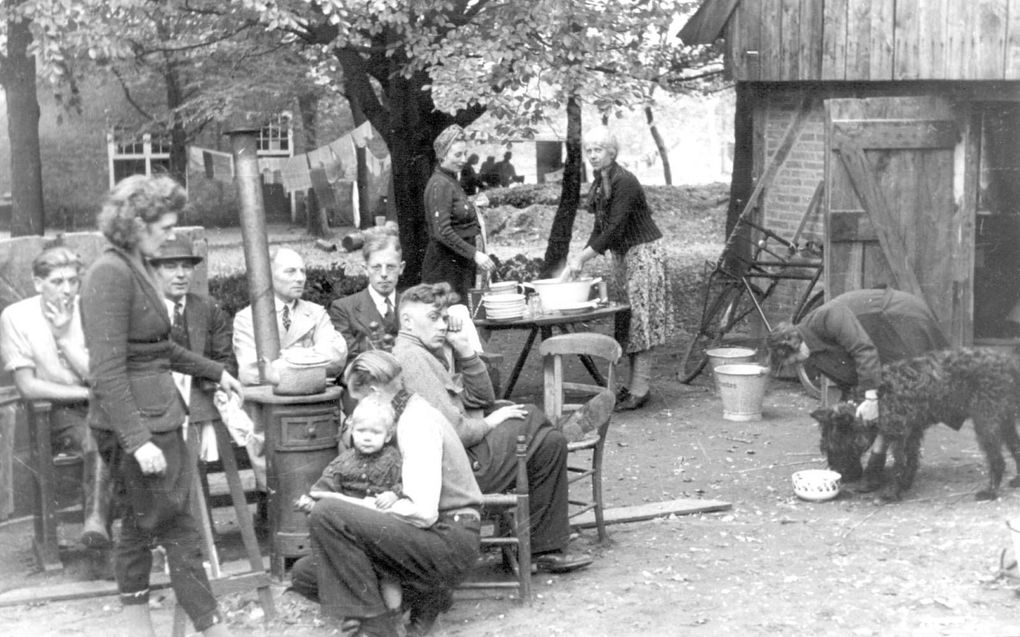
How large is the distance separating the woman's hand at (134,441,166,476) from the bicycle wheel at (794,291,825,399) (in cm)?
631

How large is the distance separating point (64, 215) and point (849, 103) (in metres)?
22.9

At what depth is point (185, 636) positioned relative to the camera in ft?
18.3

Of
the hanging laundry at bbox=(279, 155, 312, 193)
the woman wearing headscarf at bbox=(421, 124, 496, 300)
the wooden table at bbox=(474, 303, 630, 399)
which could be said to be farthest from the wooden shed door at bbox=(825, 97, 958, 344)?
the hanging laundry at bbox=(279, 155, 312, 193)

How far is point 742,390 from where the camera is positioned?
389 inches

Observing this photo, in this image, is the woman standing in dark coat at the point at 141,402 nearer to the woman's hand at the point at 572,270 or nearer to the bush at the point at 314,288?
the woman's hand at the point at 572,270

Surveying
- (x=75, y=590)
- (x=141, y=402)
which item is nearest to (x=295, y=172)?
(x=75, y=590)

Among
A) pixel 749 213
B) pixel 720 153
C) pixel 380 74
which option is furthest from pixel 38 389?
pixel 720 153

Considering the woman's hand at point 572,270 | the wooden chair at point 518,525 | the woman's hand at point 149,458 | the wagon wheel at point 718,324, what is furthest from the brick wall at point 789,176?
the woman's hand at point 149,458

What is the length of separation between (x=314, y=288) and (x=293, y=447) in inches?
267

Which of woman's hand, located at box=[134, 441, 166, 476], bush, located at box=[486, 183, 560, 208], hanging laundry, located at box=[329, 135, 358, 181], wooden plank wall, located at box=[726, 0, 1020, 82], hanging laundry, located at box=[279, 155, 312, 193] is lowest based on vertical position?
woman's hand, located at box=[134, 441, 166, 476]

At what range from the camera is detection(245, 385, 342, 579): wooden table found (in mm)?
5953

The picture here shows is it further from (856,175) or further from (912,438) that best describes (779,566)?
(856,175)

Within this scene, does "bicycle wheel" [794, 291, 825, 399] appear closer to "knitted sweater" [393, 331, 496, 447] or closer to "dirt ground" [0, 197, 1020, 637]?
"dirt ground" [0, 197, 1020, 637]

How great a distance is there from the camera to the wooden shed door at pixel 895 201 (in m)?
9.73
